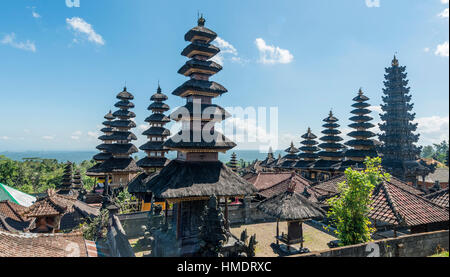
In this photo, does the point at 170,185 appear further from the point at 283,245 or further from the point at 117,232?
the point at 283,245

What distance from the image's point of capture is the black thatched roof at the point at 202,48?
594 inches

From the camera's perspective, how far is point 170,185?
1209 cm

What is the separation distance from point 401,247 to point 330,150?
90.3 ft

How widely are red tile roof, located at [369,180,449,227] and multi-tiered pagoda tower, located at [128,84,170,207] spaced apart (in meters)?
18.5

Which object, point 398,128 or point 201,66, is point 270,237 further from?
point 398,128

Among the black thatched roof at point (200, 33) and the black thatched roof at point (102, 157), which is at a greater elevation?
the black thatched roof at point (200, 33)

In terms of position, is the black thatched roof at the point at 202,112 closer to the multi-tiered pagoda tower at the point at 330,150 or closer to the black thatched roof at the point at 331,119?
the multi-tiered pagoda tower at the point at 330,150

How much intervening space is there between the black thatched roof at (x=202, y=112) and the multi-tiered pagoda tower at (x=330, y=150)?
24093 mm

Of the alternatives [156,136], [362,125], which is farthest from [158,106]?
[362,125]

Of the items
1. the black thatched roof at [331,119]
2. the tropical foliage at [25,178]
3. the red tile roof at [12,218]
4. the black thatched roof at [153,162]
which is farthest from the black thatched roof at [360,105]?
the tropical foliage at [25,178]

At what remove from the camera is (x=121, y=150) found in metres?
26.3

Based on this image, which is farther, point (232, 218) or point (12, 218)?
point (232, 218)

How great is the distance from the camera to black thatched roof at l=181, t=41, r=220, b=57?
1510cm
